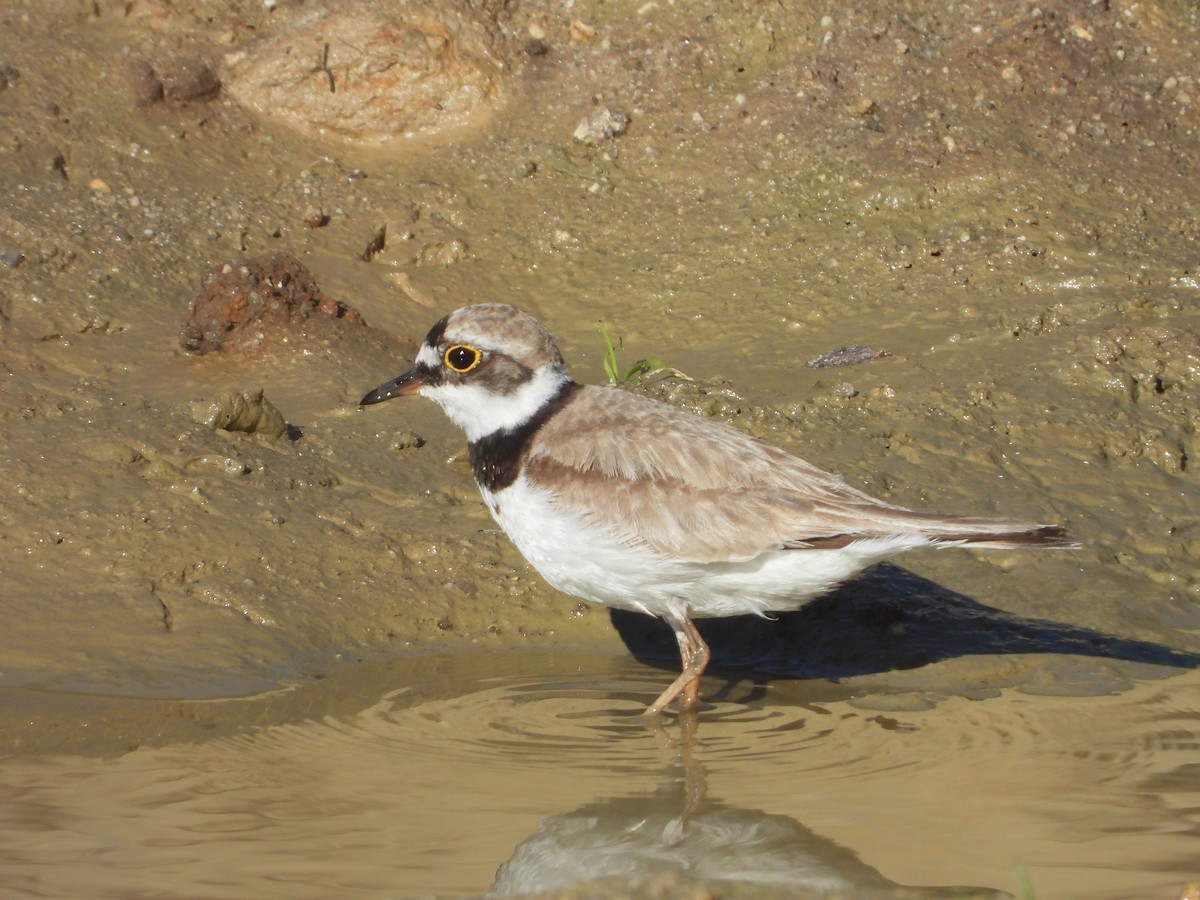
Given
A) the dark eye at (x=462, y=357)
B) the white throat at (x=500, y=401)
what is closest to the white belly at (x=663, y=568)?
the white throat at (x=500, y=401)

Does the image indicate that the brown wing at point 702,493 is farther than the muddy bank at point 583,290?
No

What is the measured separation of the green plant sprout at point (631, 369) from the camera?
7.27 m

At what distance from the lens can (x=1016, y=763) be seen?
15.7 ft

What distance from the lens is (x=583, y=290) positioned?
27.3 ft

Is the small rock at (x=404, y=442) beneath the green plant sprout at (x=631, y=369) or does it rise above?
beneath

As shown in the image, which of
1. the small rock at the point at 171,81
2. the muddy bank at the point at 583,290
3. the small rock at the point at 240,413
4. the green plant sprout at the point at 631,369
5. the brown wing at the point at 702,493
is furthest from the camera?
the small rock at the point at 171,81

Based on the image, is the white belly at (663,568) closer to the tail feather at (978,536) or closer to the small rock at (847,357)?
the tail feather at (978,536)

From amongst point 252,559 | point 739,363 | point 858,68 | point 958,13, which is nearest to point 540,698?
point 252,559

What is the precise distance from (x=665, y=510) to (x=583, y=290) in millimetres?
3228

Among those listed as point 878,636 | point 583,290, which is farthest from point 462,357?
point 583,290

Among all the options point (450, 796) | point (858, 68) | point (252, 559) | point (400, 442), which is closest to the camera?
point (450, 796)

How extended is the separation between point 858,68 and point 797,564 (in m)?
4.90

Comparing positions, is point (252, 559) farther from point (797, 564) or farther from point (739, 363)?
point (739, 363)

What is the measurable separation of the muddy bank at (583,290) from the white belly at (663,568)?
0.70 m
